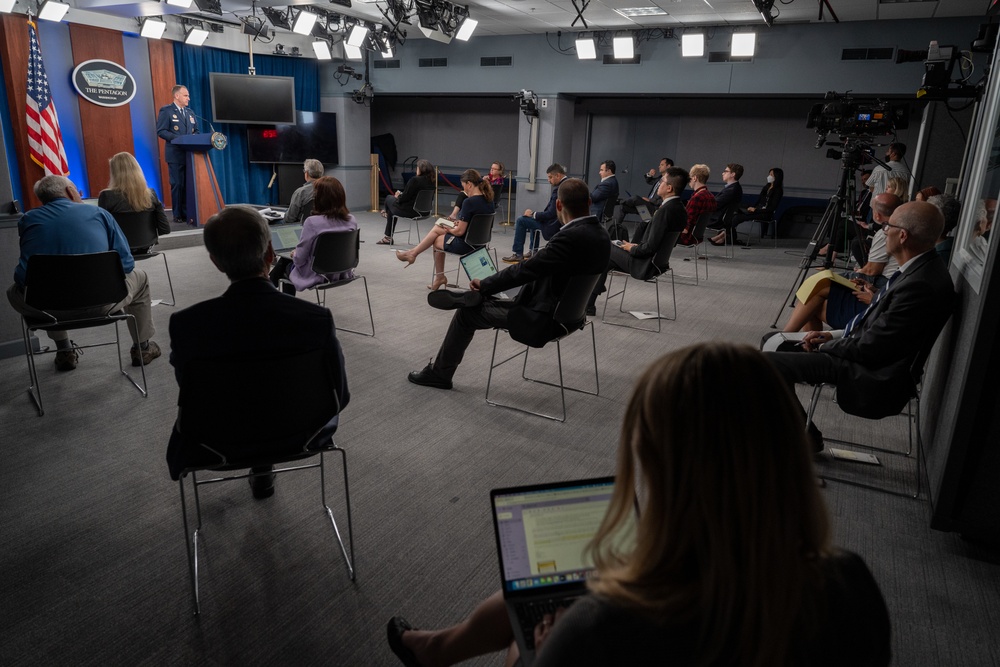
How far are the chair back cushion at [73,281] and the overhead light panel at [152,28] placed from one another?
7374 millimetres

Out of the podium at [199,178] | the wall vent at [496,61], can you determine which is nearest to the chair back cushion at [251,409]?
the podium at [199,178]

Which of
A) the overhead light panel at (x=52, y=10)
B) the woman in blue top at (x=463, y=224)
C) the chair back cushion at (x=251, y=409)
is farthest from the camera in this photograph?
the overhead light panel at (x=52, y=10)

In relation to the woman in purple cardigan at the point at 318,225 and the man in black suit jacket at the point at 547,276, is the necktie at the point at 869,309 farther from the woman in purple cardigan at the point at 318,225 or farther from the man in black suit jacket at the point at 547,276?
the woman in purple cardigan at the point at 318,225

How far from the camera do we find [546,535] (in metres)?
1.33

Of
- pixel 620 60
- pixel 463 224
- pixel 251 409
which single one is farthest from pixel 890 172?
pixel 251 409

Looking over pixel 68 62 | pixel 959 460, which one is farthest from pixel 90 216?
pixel 68 62

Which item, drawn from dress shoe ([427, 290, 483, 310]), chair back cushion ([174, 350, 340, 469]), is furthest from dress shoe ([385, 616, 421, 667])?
dress shoe ([427, 290, 483, 310])

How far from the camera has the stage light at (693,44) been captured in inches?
342

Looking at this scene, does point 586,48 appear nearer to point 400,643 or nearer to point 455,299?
point 455,299

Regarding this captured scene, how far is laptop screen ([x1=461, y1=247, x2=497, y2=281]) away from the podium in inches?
244

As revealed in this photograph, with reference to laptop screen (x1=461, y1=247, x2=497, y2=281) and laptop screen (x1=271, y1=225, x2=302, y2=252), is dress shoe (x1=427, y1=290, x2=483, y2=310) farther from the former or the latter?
laptop screen (x1=271, y1=225, x2=302, y2=252)

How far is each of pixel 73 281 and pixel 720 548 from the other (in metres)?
3.46

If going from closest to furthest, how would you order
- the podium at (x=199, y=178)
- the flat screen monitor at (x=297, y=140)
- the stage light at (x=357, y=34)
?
the podium at (x=199, y=178), the stage light at (x=357, y=34), the flat screen monitor at (x=297, y=140)

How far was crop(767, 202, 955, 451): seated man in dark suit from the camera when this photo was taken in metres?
2.63
